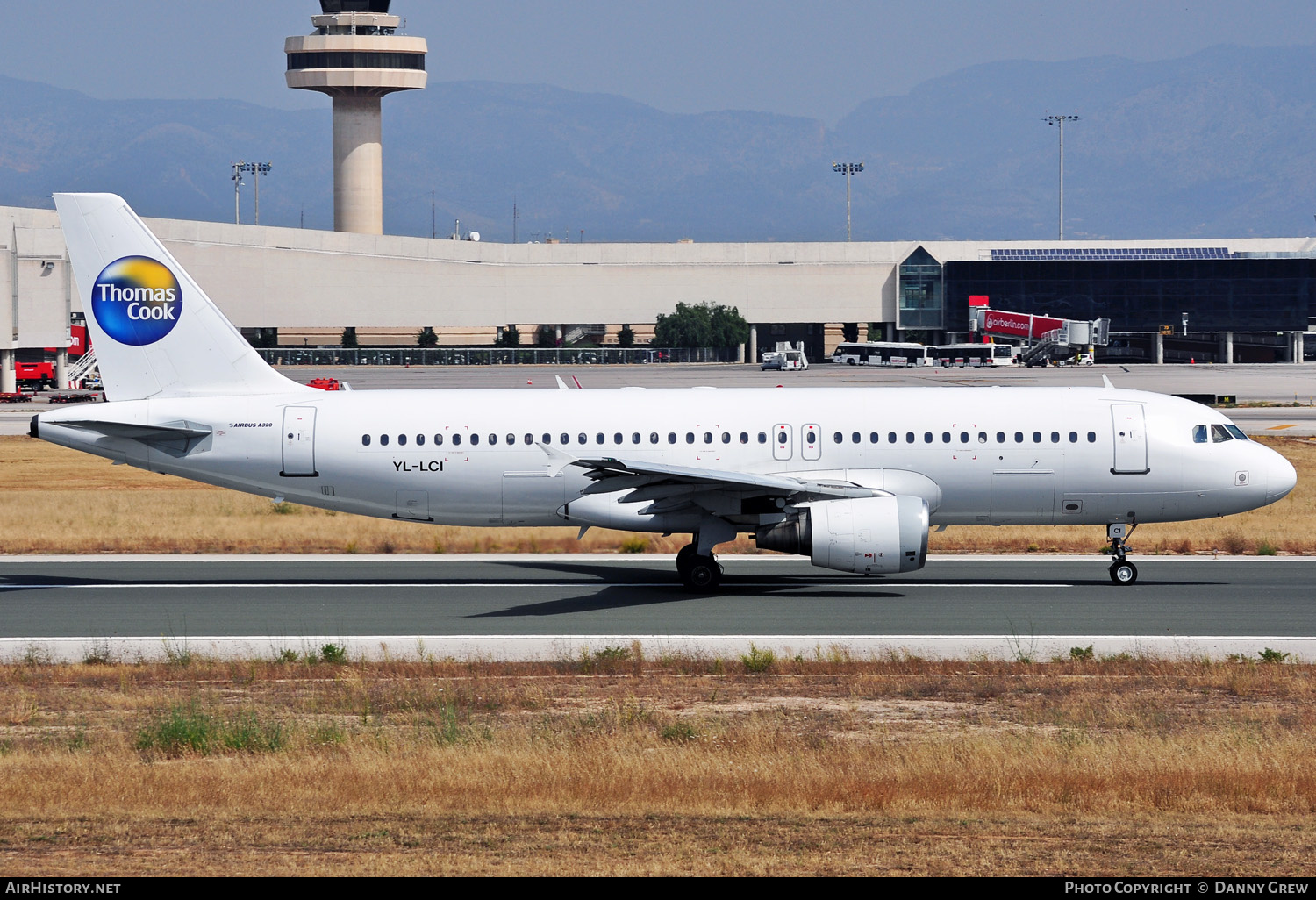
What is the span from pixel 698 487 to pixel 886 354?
460 feet

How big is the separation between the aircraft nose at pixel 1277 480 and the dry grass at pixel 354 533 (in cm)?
674

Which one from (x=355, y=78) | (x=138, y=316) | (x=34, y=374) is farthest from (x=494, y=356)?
(x=138, y=316)

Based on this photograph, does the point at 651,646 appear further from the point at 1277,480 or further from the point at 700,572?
the point at 1277,480

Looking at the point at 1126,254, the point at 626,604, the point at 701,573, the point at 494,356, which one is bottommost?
the point at 626,604

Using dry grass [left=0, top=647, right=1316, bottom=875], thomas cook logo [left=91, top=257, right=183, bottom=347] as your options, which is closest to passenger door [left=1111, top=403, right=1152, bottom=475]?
dry grass [left=0, top=647, right=1316, bottom=875]

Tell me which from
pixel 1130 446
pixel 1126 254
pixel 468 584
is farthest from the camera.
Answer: pixel 1126 254

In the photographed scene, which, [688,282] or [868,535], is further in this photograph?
[688,282]

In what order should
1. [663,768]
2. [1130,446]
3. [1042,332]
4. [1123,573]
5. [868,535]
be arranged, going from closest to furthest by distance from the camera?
[663,768]
[868,535]
[1130,446]
[1123,573]
[1042,332]

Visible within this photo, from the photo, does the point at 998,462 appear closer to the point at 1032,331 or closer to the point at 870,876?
the point at 870,876

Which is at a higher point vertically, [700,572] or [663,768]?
[700,572]

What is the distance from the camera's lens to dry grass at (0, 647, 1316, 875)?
1268cm

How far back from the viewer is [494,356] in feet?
578

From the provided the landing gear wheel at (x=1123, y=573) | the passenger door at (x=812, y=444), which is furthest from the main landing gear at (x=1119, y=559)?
the passenger door at (x=812, y=444)

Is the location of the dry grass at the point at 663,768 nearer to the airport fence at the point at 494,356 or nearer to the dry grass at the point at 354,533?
the dry grass at the point at 354,533
